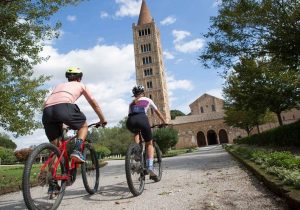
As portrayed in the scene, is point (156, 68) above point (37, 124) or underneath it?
above

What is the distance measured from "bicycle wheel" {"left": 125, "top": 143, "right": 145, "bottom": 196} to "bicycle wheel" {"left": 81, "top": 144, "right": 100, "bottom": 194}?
2.18 ft

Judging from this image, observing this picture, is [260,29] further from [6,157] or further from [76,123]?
[6,157]

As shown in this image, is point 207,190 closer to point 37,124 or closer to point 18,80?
point 37,124

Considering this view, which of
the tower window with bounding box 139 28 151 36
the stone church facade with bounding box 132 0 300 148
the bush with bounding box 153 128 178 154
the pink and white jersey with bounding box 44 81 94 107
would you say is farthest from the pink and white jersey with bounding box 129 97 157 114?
the tower window with bounding box 139 28 151 36

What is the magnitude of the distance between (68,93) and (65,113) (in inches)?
12.1

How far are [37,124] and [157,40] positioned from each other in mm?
69436

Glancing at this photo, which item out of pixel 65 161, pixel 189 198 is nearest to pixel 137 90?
pixel 65 161

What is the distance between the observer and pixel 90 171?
5828 millimetres

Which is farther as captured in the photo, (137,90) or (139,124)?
(137,90)

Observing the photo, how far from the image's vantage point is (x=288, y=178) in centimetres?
438

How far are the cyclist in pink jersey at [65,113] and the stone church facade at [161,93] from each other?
250 feet

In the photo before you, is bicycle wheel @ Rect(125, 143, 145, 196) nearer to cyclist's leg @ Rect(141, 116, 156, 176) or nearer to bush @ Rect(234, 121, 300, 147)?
cyclist's leg @ Rect(141, 116, 156, 176)

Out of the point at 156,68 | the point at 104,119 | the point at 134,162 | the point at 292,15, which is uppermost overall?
the point at 156,68

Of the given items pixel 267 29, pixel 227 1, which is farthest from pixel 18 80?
pixel 267 29
